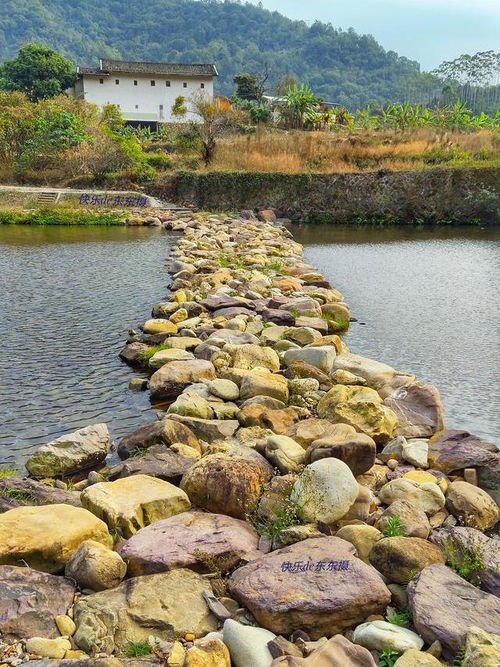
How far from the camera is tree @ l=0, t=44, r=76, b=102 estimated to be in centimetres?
6238

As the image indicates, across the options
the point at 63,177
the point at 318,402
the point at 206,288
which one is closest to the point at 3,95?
the point at 63,177

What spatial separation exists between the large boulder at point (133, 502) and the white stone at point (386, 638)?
187 centimetres

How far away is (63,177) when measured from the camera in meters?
37.8

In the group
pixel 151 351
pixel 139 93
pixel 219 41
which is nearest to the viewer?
pixel 151 351

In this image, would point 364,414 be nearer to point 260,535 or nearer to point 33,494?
point 260,535

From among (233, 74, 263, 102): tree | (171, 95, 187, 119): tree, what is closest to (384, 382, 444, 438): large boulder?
(171, 95, 187, 119): tree

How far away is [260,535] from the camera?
4.71 meters

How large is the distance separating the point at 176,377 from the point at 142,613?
15.2ft

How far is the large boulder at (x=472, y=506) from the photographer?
5.11 meters

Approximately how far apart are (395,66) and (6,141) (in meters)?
123

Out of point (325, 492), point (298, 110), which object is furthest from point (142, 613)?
point (298, 110)

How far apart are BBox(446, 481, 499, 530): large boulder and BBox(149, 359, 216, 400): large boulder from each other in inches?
154

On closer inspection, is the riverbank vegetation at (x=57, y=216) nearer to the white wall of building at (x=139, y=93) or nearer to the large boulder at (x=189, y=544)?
the large boulder at (x=189, y=544)

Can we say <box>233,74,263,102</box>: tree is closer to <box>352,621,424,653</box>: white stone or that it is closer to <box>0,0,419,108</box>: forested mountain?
<box>0,0,419,108</box>: forested mountain
